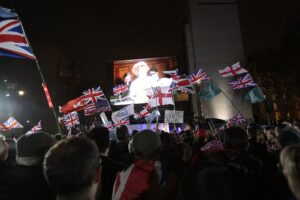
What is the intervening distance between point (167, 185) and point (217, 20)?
36.6 meters

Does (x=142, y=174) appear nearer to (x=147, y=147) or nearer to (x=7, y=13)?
(x=147, y=147)

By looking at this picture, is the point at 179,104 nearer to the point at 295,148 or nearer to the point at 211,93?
the point at 211,93

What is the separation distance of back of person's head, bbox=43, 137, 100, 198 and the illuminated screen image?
1402 inches

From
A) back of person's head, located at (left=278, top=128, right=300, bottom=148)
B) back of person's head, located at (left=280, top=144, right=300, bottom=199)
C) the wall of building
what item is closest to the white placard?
back of person's head, located at (left=278, top=128, right=300, bottom=148)

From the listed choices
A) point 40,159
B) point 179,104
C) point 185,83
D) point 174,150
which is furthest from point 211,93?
point 179,104

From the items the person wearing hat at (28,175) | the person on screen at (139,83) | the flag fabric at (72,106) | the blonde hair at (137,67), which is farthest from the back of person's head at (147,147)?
the blonde hair at (137,67)

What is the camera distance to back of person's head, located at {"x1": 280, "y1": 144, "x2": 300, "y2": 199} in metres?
1.91

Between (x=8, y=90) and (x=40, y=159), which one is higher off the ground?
(x=8, y=90)

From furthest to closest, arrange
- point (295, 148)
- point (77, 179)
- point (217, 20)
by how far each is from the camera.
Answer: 1. point (217, 20)
2. point (295, 148)
3. point (77, 179)

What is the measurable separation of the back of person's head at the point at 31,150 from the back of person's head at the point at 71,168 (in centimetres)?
96

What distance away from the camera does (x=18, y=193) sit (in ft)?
8.18

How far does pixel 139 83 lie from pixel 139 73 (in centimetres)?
154

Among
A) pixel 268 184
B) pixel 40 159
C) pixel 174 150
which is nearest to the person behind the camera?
pixel 40 159

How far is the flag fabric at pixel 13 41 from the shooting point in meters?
6.61
